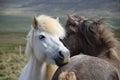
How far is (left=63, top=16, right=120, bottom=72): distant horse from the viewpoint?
12.1ft

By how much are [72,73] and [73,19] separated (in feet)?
4.78

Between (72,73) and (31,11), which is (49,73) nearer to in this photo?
(72,73)

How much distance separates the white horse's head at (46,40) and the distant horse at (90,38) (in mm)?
335

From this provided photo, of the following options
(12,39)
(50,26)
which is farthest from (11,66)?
(50,26)

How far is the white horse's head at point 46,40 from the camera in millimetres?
3444

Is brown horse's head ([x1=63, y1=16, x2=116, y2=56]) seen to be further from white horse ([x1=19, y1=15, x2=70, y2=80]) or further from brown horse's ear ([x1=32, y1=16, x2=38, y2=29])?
brown horse's ear ([x1=32, y1=16, x2=38, y2=29])

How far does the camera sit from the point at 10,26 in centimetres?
1269

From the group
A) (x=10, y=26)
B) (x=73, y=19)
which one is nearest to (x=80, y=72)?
(x=73, y=19)

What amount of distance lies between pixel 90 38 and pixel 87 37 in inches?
1.5

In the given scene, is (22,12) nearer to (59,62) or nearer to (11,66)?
(11,66)

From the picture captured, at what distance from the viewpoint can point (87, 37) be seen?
388cm

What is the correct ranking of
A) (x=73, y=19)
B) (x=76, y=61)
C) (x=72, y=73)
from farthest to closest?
(x=73, y=19) < (x=76, y=61) < (x=72, y=73)

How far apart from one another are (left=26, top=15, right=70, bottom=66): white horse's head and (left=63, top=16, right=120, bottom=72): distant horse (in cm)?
34

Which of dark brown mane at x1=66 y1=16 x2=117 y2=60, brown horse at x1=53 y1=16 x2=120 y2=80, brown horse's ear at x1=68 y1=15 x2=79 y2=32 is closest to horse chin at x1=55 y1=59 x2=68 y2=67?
brown horse at x1=53 y1=16 x2=120 y2=80
